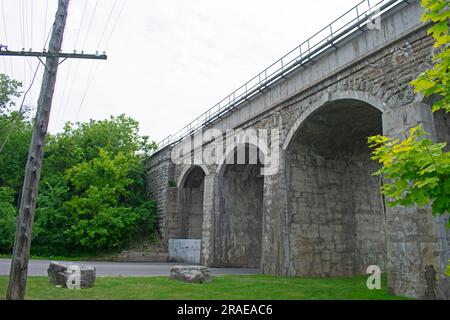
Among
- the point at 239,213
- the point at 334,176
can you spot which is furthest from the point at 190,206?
Result: the point at 334,176

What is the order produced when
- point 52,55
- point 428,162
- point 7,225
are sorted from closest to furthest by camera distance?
point 428,162 < point 52,55 < point 7,225

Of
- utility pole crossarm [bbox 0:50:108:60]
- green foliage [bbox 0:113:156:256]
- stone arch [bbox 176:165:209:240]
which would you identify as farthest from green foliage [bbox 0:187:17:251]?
utility pole crossarm [bbox 0:50:108:60]

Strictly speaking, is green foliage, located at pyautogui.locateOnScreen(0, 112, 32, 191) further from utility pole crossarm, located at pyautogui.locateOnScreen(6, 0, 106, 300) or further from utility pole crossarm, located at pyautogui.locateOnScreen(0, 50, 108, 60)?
utility pole crossarm, located at pyautogui.locateOnScreen(6, 0, 106, 300)

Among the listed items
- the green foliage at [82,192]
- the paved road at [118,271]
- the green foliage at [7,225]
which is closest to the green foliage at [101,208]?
the green foliage at [82,192]

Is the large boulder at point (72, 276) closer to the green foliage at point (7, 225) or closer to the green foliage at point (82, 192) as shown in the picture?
the green foliage at point (82, 192)

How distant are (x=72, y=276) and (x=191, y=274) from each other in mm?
3066

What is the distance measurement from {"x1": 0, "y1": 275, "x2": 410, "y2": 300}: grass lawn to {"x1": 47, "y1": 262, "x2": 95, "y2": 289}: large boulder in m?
0.21

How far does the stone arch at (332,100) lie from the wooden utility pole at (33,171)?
297 inches

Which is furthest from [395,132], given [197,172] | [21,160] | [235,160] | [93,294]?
[21,160]

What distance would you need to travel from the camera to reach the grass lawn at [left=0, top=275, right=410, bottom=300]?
24.5 feet

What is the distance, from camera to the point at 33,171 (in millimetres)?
6973

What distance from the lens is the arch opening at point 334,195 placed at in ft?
41.5

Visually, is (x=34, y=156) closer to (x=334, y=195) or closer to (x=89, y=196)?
(x=334, y=195)

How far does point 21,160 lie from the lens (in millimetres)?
24062
